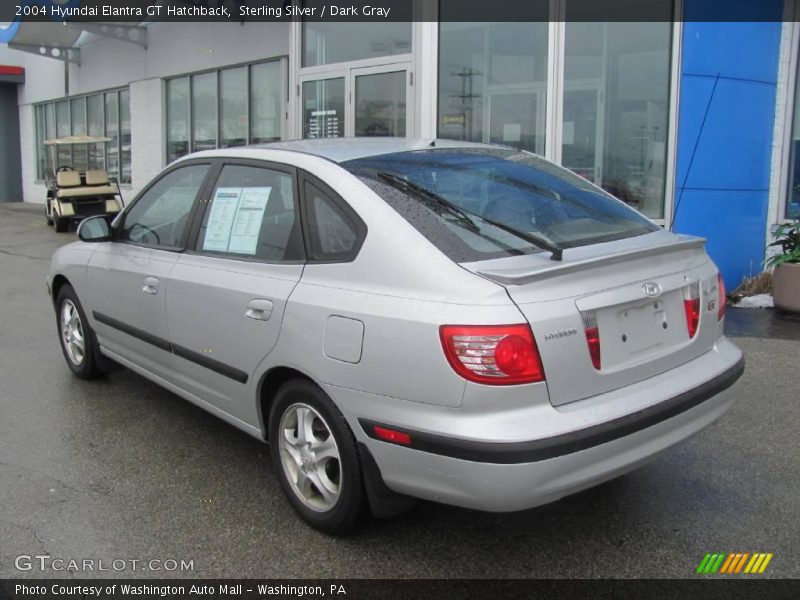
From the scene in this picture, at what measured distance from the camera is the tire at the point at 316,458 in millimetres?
2963

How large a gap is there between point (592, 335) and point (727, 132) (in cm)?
641

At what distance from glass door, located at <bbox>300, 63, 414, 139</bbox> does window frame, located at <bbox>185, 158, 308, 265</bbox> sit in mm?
5257

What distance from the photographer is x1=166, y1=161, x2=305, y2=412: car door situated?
3.33 metres

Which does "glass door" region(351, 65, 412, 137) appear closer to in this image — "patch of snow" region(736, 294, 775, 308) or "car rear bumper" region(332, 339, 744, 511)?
"patch of snow" region(736, 294, 775, 308)

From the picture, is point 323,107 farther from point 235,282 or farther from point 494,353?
point 494,353

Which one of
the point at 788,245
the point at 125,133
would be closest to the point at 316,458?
the point at 788,245

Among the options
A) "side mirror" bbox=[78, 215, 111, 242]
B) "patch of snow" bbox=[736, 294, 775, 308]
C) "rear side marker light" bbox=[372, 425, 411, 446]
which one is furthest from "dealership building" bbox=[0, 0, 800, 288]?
"rear side marker light" bbox=[372, 425, 411, 446]

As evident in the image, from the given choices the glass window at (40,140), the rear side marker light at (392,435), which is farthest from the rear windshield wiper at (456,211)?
the glass window at (40,140)

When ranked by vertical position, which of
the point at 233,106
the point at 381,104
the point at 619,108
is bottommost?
the point at 619,108

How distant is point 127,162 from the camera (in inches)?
744

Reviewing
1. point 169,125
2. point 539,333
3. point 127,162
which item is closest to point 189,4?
point 169,125

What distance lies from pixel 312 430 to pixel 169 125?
15.2 meters

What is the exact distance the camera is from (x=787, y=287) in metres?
7.61

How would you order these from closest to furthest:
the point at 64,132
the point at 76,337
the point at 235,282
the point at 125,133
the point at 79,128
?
1. the point at 235,282
2. the point at 76,337
3. the point at 125,133
4. the point at 79,128
5. the point at 64,132
